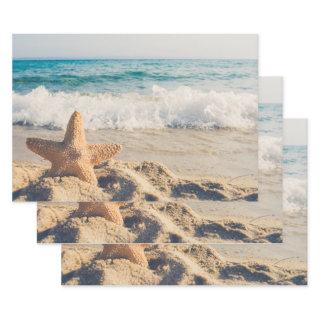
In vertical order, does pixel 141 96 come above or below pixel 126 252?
above

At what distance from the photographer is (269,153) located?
6.79m

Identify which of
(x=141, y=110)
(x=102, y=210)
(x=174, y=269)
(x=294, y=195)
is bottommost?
(x=174, y=269)

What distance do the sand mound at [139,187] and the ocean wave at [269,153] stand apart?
0.14m

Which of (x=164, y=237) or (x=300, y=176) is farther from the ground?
(x=300, y=176)

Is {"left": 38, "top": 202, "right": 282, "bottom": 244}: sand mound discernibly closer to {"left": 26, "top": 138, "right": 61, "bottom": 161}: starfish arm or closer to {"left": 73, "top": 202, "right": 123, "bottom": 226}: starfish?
{"left": 73, "top": 202, "right": 123, "bottom": 226}: starfish

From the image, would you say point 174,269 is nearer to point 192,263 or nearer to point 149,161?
point 192,263

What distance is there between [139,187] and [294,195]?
3.42 feet

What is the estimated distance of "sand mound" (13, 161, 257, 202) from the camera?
22.3 feet

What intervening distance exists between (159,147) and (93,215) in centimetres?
64

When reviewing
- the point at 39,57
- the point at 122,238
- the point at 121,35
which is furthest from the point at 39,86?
the point at 122,238

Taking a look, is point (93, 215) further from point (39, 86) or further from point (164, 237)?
point (39, 86)

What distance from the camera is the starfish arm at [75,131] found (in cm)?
679

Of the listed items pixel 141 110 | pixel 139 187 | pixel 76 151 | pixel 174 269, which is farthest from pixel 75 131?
pixel 174 269

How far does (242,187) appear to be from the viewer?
6.80m
